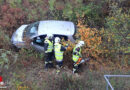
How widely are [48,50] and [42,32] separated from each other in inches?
40.4

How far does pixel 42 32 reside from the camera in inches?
279

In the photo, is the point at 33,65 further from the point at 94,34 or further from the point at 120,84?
the point at 120,84

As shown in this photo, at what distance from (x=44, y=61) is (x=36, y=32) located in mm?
1467

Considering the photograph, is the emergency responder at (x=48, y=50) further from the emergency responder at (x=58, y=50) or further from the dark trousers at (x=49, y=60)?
the emergency responder at (x=58, y=50)

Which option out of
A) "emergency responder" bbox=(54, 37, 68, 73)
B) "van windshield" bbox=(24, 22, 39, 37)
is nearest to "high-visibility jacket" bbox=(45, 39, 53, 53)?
"emergency responder" bbox=(54, 37, 68, 73)

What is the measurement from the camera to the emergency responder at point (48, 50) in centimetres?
644

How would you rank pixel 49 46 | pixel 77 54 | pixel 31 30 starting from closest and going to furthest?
pixel 77 54, pixel 49 46, pixel 31 30

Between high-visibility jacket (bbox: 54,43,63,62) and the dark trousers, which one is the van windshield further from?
high-visibility jacket (bbox: 54,43,63,62)

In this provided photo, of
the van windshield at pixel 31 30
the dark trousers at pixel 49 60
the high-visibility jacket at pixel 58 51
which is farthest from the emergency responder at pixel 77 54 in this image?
the van windshield at pixel 31 30

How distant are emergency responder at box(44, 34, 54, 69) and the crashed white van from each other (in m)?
0.45

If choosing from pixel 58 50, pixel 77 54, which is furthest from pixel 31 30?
pixel 77 54

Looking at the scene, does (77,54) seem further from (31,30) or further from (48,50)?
(31,30)

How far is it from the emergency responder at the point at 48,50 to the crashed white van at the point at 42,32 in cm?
45

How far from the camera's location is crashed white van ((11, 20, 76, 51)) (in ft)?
23.1
